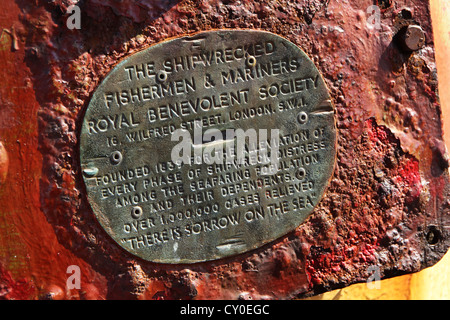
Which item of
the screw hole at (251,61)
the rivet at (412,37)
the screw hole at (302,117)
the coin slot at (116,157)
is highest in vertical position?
Answer: the rivet at (412,37)

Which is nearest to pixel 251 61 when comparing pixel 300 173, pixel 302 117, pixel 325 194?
pixel 302 117

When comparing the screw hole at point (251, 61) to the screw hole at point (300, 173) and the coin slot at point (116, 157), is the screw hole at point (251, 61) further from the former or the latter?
the coin slot at point (116, 157)

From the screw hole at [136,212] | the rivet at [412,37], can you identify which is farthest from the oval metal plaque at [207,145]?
the rivet at [412,37]

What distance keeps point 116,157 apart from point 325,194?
1021 mm

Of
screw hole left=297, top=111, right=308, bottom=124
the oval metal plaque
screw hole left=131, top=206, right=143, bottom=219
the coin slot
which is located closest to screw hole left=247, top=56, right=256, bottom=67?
the oval metal plaque

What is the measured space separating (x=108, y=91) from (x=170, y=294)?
3.24 feet

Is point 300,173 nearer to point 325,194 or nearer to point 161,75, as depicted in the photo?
point 325,194

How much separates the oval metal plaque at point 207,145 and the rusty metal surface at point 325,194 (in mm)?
70

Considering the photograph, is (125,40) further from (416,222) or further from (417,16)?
(416,222)

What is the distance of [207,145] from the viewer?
6.73 feet

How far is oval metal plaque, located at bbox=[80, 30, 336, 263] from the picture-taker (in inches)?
78.1

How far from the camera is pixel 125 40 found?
198 cm

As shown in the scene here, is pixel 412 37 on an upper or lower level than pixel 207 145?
upper

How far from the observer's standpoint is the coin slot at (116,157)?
199 centimetres
